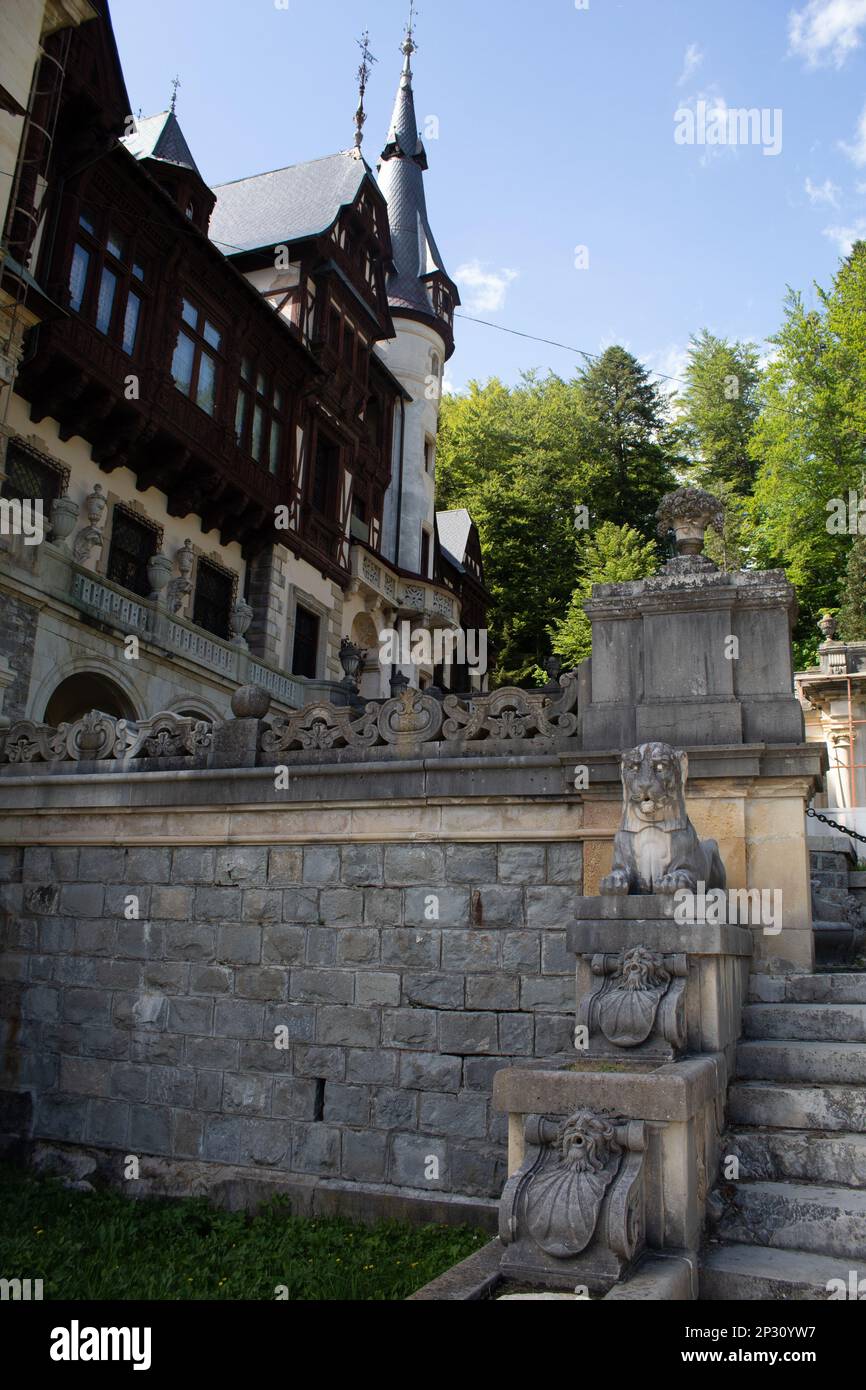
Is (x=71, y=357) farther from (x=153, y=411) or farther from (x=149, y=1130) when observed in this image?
(x=149, y=1130)

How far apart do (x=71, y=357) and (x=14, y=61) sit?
172 inches

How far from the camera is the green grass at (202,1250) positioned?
607 cm

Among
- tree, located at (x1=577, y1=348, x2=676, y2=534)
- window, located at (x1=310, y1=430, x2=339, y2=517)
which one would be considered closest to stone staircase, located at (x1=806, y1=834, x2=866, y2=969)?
window, located at (x1=310, y1=430, x2=339, y2=517)

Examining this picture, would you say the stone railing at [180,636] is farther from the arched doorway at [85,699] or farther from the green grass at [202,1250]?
the green grass at [202,1250]

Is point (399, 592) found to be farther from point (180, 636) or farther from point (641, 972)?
point (641, 972)

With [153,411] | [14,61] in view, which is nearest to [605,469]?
[153,411]

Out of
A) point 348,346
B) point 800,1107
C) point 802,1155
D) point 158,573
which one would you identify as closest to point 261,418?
point 348,346

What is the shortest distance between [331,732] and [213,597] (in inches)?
630

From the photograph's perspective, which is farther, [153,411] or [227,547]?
[227,547]

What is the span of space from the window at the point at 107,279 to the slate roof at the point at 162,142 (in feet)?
15.7

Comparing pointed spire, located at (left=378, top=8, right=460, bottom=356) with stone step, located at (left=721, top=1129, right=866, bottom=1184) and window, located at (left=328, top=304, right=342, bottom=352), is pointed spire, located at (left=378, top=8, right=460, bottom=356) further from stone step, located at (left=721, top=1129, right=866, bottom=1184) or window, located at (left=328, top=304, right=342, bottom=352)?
stone step, located at (left=721, top=1129, right=866, bottom=1184)

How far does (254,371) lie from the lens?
82.1 ft

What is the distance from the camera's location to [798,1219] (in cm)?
476

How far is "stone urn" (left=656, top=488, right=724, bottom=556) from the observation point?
27.4 feet
